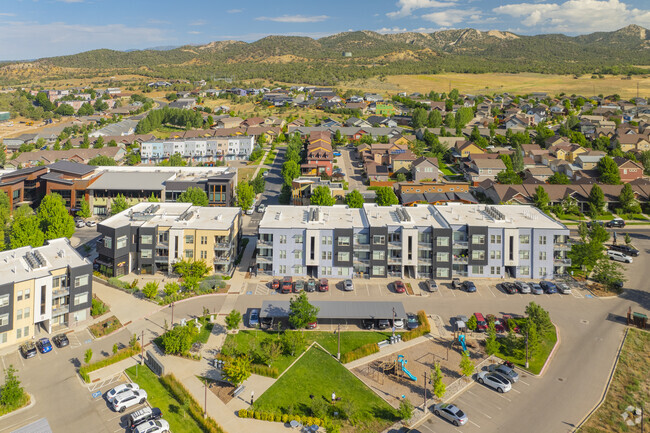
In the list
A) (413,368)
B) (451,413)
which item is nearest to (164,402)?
(413,368)

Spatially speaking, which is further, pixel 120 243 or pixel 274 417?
pixel 120 243

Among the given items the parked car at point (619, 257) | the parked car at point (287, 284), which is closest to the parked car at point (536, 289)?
the parked car at point (619, 257)

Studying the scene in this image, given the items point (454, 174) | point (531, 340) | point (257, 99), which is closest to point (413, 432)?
point (531, 340)

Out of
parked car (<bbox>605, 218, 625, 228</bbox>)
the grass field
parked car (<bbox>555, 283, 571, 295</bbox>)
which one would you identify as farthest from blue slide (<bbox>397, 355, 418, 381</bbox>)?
parked car (<bbox>605, 218, 625, 228</bbox>)

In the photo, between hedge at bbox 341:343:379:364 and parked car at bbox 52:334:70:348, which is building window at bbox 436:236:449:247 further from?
parked car at bbox 52:334:70:348

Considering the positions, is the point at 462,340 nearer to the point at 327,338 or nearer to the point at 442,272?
the point at 327,338

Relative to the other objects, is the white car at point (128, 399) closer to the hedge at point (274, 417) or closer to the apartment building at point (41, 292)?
the hedge at point (274, 417)

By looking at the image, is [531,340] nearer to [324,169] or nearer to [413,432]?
[413,432]
